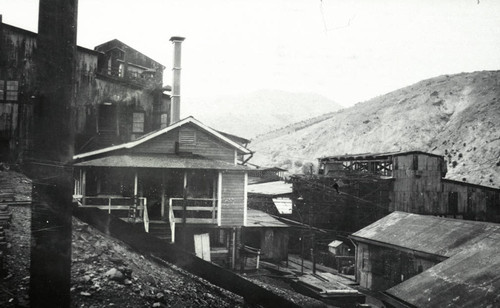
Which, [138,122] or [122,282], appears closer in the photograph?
[122,282]

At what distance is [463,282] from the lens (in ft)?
41.1

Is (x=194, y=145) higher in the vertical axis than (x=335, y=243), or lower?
higher

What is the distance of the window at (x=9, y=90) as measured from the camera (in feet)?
69.8


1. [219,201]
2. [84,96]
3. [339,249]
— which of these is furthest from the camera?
[339,249]

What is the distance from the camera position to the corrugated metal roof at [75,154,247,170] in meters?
20.0

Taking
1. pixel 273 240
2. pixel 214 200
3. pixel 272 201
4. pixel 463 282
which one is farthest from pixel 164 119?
pixel 463 282

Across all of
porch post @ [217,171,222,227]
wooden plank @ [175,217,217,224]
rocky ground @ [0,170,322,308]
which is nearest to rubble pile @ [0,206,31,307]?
rocky ground @ [0,170,322,308]

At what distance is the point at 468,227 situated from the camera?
18.9 m

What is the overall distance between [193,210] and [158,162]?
3.64 meters

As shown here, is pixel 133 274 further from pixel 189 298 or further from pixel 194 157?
pixel 194 157

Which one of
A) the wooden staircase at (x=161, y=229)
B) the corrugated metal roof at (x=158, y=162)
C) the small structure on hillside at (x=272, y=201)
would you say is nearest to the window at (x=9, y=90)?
the corrugated metal roof at (x=158, y=162)

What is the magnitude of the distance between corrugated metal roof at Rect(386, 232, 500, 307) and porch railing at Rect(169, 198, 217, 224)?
35.9 ft

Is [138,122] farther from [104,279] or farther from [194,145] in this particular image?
[104,279]

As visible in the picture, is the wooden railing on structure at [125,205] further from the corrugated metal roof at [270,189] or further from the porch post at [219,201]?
the corrugated metal roof at [270,189]
